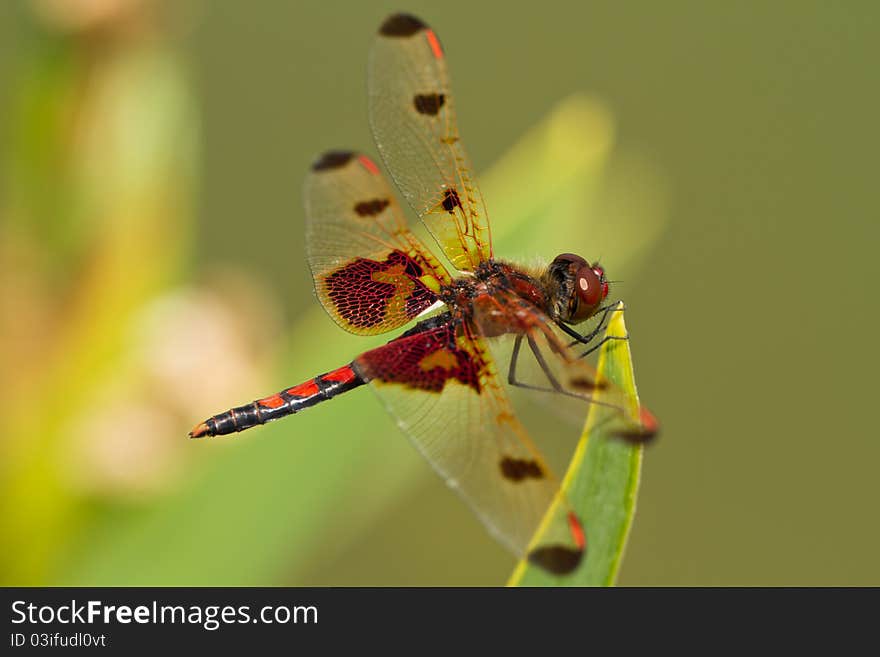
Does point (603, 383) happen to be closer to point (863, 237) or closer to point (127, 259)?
point (127, 259)

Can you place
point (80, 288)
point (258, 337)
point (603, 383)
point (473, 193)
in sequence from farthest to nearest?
point (258, 337)
point (80, 288)
point (473, 193)
point (603, 383)

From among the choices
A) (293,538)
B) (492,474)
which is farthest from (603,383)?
(293,538)

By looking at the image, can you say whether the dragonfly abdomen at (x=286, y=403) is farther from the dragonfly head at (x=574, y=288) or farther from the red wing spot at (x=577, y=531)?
the red wing spot at (x=577, y=531)

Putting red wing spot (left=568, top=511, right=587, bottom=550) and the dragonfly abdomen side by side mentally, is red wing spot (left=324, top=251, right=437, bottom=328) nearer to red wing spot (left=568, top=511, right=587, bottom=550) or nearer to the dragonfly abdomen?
the dragonfly abdomen

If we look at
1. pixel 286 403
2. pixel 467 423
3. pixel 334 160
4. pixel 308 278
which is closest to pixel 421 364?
pixel 467 423

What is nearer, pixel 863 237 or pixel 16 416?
pixel 16 416

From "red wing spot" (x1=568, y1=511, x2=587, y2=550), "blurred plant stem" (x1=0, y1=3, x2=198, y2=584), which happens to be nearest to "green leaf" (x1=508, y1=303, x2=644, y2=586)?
"red wing spot" (x1=568, y1=511, x2=587, y2=550)

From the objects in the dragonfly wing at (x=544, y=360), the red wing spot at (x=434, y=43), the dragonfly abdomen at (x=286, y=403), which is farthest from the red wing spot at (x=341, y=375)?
the red wing spot at (x=434, y=43)
